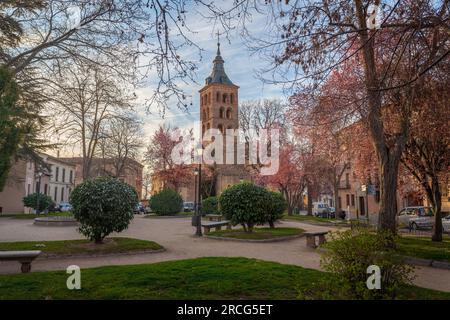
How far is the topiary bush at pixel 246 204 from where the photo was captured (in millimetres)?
16022

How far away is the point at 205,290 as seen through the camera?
245 inches

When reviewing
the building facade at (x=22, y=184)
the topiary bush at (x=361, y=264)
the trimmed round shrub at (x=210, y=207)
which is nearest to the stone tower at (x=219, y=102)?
the building facade at (x=22, y=184)

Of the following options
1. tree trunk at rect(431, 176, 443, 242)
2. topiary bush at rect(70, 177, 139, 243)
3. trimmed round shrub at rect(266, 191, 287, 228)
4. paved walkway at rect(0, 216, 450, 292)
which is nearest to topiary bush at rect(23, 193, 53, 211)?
paved walkway at rect(0, 216, 450, 292)

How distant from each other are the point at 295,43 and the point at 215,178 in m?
49.8

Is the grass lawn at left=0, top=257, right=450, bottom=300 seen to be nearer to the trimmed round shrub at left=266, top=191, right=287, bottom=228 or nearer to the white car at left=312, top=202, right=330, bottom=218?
the trimmed round shrub at left=266, top=191, right=287, bottom=228

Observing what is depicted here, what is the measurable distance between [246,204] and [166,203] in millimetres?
18468

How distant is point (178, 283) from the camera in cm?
668

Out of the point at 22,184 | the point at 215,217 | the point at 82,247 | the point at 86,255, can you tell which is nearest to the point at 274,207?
the point at 82,247

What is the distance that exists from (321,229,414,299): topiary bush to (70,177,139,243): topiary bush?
27.3 ft

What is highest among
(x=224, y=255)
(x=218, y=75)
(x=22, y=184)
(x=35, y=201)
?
(x=218, y=75)

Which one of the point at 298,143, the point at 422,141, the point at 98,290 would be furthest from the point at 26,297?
the point at 298,143

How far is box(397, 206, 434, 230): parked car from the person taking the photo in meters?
24.0

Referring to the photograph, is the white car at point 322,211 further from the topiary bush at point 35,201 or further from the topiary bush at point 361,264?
the topiary bush at point 361,264

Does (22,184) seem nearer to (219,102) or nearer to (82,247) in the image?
(219,102)
